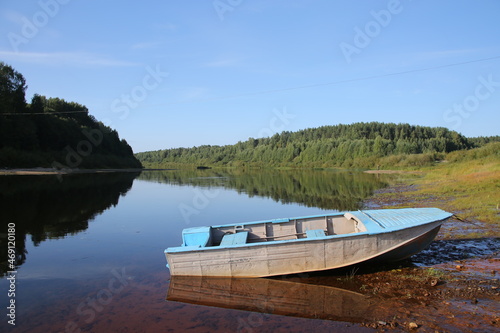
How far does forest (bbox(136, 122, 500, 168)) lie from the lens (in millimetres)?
93375

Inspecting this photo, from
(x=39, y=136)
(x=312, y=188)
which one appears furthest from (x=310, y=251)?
(x=39, y=136)

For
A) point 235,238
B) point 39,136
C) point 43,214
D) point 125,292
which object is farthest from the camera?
point 39,136

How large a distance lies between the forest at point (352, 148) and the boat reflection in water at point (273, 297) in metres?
65.3

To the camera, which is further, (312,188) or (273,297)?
(312,188)

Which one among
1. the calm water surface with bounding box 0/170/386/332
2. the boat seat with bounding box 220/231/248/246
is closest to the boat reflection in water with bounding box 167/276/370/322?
the calm water surface with bounding box 0/170/386/332

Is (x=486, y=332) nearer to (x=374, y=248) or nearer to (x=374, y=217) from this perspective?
(x=374, y=248)

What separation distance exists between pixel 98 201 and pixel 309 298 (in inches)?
836

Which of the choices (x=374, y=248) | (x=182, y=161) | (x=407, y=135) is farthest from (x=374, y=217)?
(x=182, y=161)

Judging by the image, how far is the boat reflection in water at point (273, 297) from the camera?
724 cm

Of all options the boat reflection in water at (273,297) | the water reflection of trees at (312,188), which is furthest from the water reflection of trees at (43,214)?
the water reflection of trees at (312,188)

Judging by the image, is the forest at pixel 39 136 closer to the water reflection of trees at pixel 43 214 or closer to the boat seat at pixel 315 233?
the water reflection of trees at pixel 43 214

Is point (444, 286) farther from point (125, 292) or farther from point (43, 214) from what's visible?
point (43, 214)

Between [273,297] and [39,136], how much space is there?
65.3m

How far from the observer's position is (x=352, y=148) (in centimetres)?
11094
